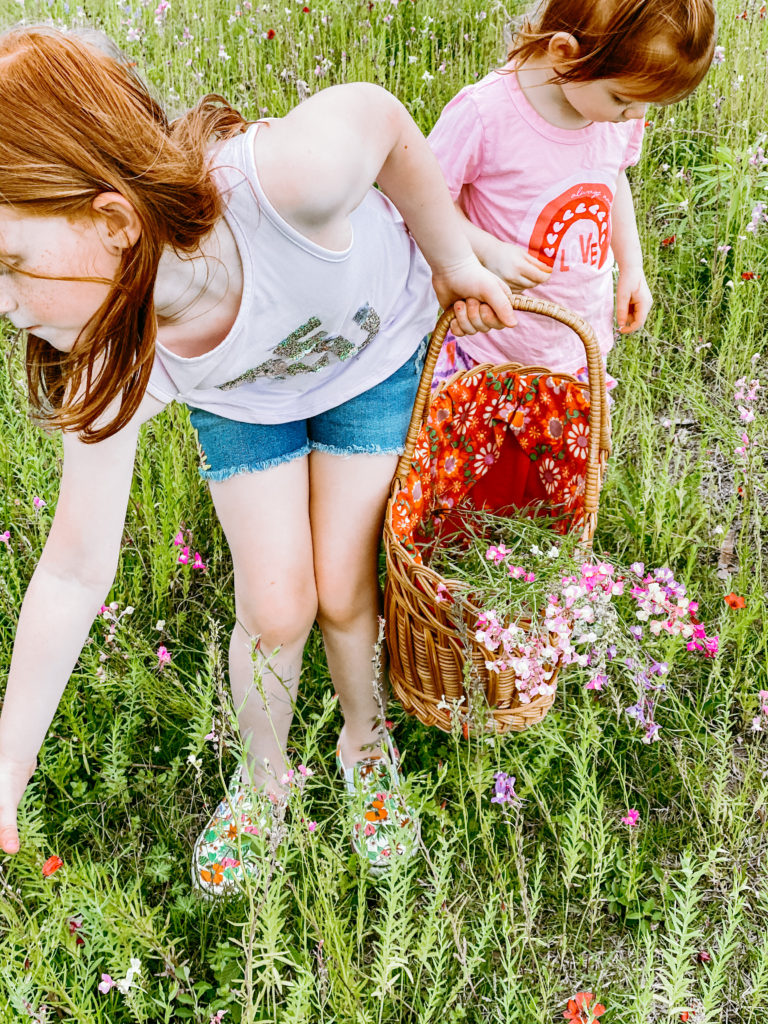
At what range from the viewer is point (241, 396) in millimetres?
1700

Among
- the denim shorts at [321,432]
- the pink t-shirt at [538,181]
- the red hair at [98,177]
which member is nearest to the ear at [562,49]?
the pink t-shirt at [538,181]

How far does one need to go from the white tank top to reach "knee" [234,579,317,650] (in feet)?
1.09

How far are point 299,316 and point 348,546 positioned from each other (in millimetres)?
491

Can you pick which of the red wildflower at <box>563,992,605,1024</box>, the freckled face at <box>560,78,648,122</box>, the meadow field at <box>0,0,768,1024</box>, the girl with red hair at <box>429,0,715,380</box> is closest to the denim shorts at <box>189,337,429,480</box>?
the girl with red hair at <box>429,0,715,380</box>

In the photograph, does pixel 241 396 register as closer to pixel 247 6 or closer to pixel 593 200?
pixel 593 200

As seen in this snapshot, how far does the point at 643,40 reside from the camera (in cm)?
169

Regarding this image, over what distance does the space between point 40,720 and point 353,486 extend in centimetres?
74

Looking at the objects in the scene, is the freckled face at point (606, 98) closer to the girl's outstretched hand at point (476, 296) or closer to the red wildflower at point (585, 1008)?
the girl's outstretched hand at point (476, 296)

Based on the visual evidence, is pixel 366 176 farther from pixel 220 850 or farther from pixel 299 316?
pixel 220 850

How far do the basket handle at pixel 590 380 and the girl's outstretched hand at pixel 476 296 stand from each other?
24 millimetres

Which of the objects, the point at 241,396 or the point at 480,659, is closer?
the point at 480,659

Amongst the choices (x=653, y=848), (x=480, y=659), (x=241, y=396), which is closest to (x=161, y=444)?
(x=241, y=396)

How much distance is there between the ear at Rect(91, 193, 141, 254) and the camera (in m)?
1.19

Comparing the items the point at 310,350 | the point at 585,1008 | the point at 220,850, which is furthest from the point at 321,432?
the point at 585,1008
